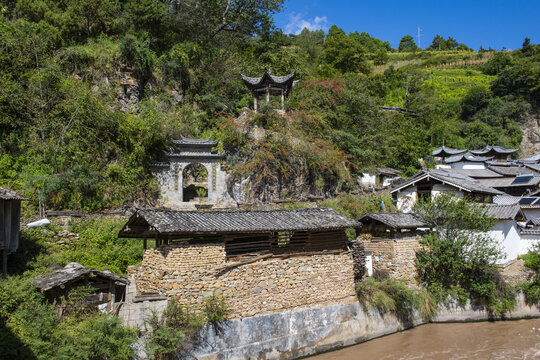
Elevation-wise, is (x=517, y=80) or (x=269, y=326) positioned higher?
(x=517, y=80)

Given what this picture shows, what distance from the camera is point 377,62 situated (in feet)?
242

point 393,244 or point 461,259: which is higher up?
point 393,244

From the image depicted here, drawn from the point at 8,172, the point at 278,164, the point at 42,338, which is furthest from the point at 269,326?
the point at 8,172

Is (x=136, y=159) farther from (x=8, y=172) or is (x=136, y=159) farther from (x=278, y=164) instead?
(x=278, y=164)

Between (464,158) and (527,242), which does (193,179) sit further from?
(464,158)

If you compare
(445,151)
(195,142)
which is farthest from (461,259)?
(445,151)

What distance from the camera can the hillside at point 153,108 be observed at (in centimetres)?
1778

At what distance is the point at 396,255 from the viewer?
1667 centimetres

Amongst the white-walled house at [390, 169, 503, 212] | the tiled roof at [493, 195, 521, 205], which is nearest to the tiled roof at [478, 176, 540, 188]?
the tiled roof at [493, 195, 521, 205]

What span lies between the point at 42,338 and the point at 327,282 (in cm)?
882

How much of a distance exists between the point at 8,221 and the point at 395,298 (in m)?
13.9

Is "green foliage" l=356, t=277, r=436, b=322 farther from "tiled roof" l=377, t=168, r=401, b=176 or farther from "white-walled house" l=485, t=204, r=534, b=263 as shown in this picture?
"tiled roof" l=377, t=168, r=401, b=176

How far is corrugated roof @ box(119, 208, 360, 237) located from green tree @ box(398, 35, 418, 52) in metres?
91.2

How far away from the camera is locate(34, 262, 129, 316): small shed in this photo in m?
9.66
